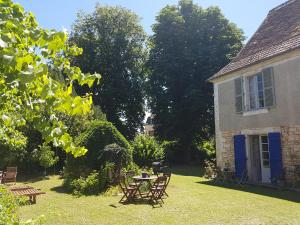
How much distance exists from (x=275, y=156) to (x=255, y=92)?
10.3ft

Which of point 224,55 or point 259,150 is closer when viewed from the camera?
point 259,150

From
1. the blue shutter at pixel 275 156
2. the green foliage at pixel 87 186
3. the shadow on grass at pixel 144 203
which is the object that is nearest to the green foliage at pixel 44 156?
the green foliage at pixel 87 186

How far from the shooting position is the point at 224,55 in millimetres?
25922

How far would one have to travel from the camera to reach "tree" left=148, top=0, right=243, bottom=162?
2591 centimetres

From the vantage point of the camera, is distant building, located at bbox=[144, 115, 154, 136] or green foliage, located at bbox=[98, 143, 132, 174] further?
distant building, located at bbox=[144, 115, 154, 136]

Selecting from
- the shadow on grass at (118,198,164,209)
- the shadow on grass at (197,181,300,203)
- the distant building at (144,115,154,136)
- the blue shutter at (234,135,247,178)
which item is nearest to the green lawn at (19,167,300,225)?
the shadow on grass at (197,181,300,203)

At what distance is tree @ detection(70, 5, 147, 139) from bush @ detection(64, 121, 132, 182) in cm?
1589

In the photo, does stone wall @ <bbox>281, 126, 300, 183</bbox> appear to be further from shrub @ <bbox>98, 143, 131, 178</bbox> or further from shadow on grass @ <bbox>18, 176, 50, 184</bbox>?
shadow on grass @ <bbox>18, 176, 50, 184</bbox>

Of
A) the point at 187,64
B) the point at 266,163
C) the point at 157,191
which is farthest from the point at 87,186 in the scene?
the point at 187,64

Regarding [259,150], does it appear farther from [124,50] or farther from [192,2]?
[124,50]

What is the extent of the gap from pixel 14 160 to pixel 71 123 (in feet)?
12.7

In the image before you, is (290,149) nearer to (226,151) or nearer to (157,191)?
(226,151)

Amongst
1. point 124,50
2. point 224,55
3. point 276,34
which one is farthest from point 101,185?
point 124,50

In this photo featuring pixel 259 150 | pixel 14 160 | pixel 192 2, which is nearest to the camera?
pixel 259 150
